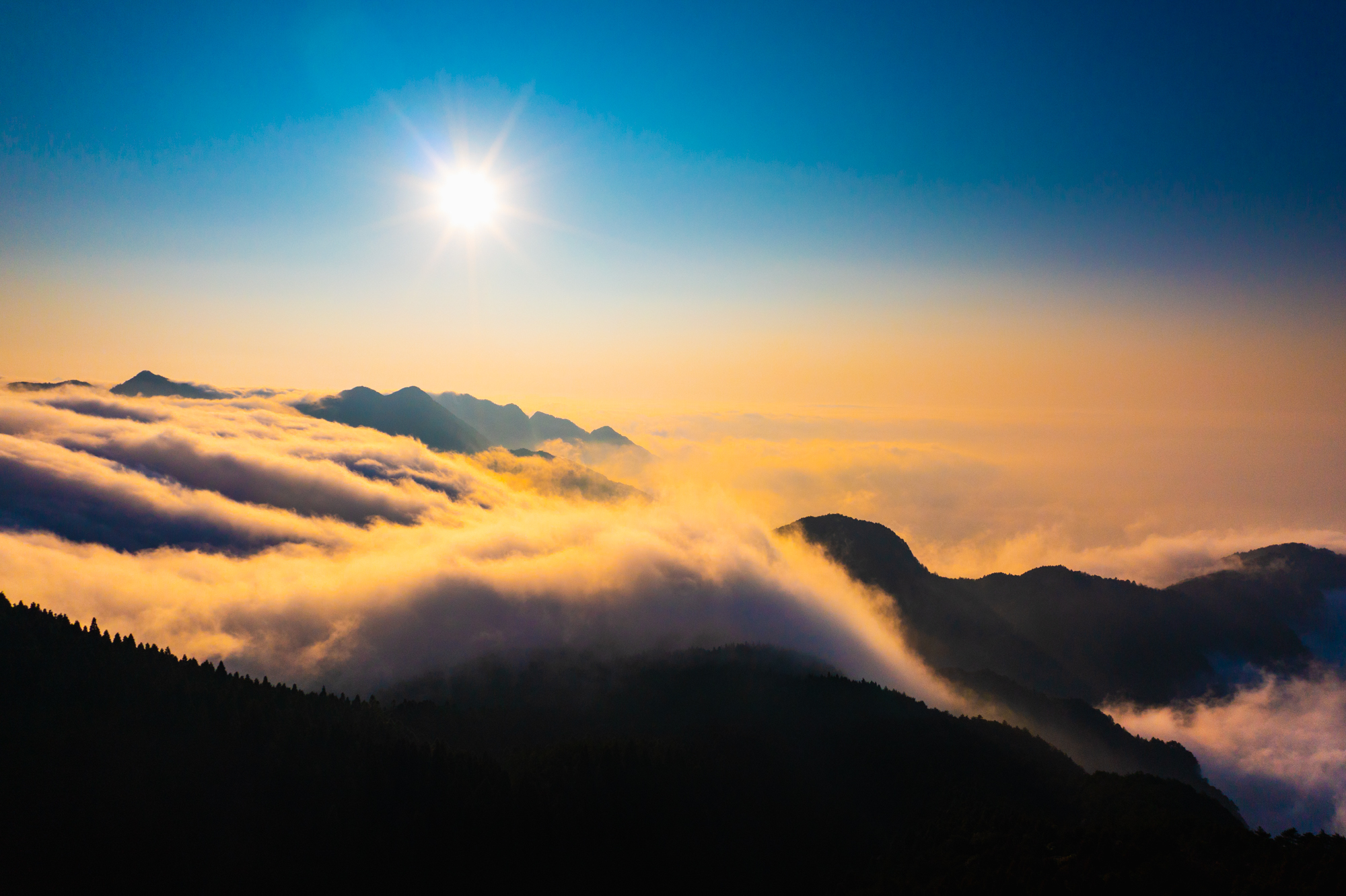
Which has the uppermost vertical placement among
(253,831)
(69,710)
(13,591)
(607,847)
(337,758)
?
(13,591)

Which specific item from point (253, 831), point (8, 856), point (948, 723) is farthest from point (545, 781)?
point (948, 723)

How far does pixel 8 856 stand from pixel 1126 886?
16696cm

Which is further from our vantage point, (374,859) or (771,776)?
(771,776)

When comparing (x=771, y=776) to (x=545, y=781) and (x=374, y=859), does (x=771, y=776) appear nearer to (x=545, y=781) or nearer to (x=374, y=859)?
(x=545, y=781)

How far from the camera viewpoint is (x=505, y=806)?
373ft

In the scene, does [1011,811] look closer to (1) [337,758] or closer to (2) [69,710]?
(1) [337,758]

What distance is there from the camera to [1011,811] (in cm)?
12794

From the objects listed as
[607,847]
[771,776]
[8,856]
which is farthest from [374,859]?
[771,776]

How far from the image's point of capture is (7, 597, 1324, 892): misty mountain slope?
9506 cm

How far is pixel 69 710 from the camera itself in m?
108

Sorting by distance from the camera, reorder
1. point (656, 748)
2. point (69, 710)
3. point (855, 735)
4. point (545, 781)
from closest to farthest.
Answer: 1. point (69, 710)
2. point (545, 781)
3. point (656, 748)
4. point (855, 735)

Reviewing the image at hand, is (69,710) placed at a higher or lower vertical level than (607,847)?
higher

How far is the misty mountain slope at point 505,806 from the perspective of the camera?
95062 mm

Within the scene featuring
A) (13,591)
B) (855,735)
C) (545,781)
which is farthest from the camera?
(13,591)
